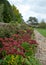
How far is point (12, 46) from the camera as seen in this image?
7.66 metres

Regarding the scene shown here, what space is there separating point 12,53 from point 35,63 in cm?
77

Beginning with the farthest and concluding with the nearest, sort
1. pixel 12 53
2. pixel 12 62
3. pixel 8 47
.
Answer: pixel 8 47
pixel 12 53
pixel 12 62

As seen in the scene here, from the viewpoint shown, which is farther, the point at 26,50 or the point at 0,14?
the point at 0,14

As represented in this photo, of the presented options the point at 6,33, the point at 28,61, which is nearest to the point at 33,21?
the point at 6,33

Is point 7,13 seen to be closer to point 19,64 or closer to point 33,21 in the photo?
point 19,64

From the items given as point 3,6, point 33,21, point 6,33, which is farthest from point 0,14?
point 33,21

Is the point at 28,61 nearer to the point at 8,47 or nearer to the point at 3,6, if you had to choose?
the point at 8,47

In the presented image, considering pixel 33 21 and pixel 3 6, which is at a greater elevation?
pixel 3 6

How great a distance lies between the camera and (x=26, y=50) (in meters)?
8.06

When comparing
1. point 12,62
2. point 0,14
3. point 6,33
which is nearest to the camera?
point 12,62

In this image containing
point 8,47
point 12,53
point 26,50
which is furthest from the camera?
point 26,50

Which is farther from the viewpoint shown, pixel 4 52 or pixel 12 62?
pixel 4 52

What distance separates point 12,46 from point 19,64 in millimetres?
1301

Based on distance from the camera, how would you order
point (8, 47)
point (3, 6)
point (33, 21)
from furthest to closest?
point (33, 21)
point (3, 6)
point (8, 47)
